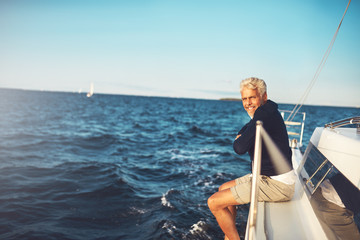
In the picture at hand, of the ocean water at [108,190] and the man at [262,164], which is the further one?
the ocean water at [108,190]

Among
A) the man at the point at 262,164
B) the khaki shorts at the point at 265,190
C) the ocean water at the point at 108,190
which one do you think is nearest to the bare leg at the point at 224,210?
the man at the point at 262,164

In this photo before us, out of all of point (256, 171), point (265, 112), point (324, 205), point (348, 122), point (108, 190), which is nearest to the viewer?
point (256, 171)

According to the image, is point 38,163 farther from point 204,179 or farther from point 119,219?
point 204,179

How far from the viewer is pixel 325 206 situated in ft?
7.95

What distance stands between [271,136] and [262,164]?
1.24ft

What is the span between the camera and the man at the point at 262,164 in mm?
2363

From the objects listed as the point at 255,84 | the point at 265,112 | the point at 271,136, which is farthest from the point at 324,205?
the point at 255,84

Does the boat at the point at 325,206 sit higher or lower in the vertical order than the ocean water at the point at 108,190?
higher

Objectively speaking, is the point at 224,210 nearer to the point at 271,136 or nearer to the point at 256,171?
the point at 271,136

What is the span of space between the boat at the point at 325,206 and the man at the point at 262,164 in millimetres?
219

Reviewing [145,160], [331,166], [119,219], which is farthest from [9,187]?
[331,166]

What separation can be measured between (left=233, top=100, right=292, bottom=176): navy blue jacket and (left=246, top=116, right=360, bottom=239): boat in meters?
0.47

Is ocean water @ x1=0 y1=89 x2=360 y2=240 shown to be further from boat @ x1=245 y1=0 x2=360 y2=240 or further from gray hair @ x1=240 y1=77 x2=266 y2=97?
gray hair @ x1=240 y1=77 x2=266 y2=97

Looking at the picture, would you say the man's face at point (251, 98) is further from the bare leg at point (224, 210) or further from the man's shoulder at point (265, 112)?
the bare leg at point (224, 210)
